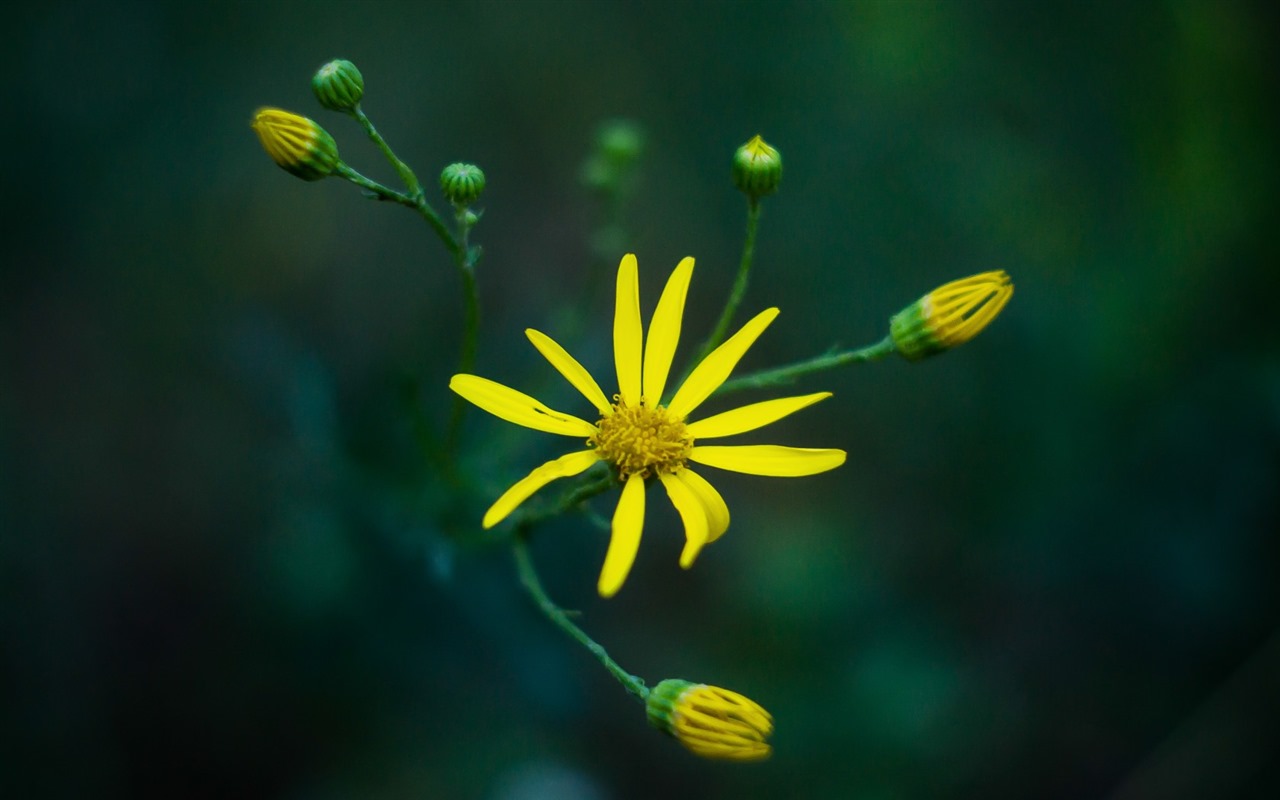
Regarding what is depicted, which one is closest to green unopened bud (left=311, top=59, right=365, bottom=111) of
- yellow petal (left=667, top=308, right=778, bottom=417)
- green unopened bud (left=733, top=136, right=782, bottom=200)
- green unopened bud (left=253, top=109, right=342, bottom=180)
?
green unopened bud (left=253, top=109, right=342, bottom=180)

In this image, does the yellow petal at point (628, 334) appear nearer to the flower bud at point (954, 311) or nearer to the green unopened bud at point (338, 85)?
the flower bud at point (954, 311)

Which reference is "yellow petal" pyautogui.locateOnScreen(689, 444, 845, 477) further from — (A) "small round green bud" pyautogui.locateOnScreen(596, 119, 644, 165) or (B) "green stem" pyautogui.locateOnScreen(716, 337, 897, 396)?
(A) "small round green bud" pyautogui.locateOnScreen(596, 119, 644, 165)

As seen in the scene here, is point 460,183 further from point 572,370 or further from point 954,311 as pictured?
point 954,311

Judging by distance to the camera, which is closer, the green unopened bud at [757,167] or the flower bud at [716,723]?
the flower bud at [716,723]

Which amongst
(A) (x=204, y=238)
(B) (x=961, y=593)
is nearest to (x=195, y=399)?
(A) (x=204, y=238)

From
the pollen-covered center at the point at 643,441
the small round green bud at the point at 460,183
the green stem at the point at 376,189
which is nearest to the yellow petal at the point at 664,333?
the pollen-covered center at the point at 643,441

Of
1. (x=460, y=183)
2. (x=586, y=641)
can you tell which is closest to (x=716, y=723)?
(x=586, y=641)

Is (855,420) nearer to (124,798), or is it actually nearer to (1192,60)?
(1192,60)
